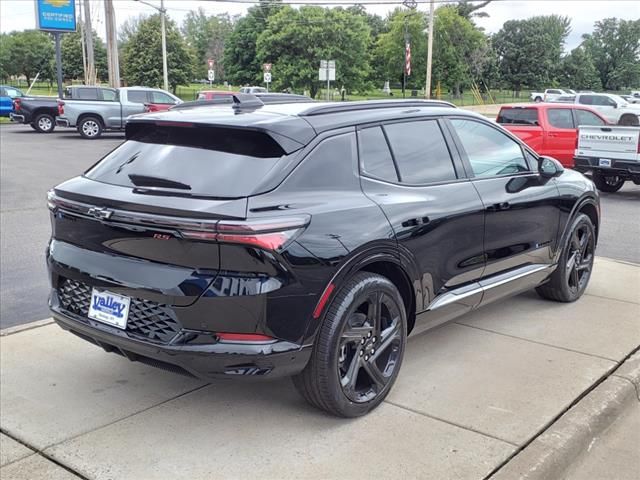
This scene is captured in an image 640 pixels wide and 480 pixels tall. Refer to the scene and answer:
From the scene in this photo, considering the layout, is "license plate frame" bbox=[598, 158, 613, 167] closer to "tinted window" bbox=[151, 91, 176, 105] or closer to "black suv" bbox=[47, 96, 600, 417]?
"black suv" bbox=[47, 96, 600, 417]

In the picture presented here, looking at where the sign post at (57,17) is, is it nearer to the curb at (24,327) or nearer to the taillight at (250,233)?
the curb at (24,327)

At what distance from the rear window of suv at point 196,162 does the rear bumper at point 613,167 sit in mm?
10715

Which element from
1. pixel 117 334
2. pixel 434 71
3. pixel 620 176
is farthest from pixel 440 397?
pixel 434 71

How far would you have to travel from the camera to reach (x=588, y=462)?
3543 millimetres

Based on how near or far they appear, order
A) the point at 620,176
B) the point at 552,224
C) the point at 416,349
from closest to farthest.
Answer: the point at 416,349 → the point at 552,224 → the point at 620,176

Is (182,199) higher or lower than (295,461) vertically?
higher

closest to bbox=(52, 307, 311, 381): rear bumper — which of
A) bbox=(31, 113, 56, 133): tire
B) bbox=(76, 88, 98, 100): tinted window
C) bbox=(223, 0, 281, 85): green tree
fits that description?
bbox=(76, 88, 98, 100): tinted window

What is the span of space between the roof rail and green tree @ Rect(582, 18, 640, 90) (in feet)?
175

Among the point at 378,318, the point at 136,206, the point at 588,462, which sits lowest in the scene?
the point at 588,462

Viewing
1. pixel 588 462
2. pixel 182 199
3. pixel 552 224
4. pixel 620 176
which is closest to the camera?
pixel 182 199

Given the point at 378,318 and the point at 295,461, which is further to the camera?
the point at 378,318

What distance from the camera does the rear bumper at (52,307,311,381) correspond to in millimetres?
3178

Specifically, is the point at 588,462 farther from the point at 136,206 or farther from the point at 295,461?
the point at 136,206

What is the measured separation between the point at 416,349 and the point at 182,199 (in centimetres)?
227
